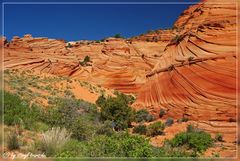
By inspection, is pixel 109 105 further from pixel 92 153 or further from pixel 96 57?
pixel 96 57

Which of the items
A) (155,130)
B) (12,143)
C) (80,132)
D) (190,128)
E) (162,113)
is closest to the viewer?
(12,143)

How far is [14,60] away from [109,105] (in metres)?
16.4

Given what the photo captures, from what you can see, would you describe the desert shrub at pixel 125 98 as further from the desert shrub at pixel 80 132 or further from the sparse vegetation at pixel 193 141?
the desert shrub at pixel 80 132

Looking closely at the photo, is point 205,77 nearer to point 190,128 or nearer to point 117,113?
point 190,128

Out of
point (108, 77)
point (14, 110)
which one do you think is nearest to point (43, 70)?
point (108, 77)

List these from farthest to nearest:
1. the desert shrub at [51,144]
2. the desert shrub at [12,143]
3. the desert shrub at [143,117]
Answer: the desert shrub at [143,117], the desert shrub at [12,143], the desert shrub at [51,144]

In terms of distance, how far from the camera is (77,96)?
26.6 meters

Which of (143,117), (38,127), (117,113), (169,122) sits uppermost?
(117,113)

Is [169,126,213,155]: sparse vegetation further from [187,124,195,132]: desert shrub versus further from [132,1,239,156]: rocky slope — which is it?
[187,124,195,132]: desert shrub

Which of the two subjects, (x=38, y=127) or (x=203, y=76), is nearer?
(x=38, y=127)

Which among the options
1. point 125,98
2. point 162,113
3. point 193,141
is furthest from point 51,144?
point 125,98

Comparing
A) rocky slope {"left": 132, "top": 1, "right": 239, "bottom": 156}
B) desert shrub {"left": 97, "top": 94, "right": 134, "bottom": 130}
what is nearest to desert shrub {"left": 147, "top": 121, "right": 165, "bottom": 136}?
rocky slope {"left": 132, "top": 1, "right": 239, "bottom": 156}

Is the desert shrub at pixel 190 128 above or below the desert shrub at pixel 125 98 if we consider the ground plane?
below

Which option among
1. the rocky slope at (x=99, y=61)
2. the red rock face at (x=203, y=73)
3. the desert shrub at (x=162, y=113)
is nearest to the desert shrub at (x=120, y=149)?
the red rock face at (x=203, y=73)
